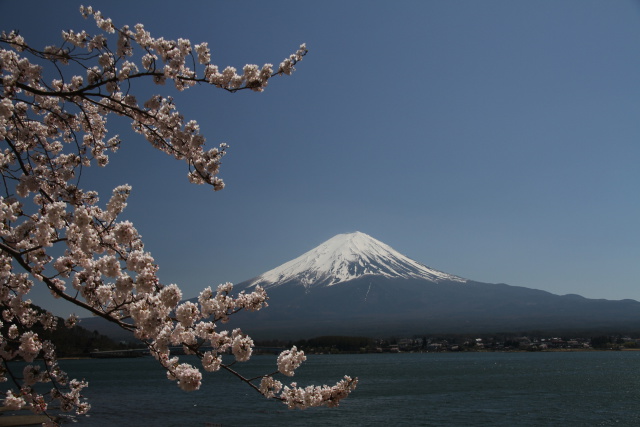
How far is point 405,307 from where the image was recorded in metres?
168

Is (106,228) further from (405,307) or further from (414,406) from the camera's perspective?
(405,307)

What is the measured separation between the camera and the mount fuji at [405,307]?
438 feet

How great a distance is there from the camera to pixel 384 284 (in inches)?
7195

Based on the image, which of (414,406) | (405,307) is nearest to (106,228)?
(414,406)

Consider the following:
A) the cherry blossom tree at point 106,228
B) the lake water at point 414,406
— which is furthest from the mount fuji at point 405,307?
the cherry blossom tree at point 106,228

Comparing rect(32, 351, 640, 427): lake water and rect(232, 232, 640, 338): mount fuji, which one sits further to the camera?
rect(232, 232, 640, 338): mount fuji

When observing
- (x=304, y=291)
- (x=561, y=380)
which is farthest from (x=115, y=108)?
(x=304, y=291)

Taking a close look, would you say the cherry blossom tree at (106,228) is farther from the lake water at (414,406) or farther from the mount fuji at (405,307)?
the mount fuji at (405,307)

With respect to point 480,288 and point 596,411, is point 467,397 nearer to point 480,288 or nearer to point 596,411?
point 596,411

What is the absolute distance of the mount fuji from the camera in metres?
134

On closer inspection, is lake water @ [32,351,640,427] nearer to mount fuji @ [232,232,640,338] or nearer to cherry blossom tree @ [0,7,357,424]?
cherry blossom tree @ [0,7,357,424]

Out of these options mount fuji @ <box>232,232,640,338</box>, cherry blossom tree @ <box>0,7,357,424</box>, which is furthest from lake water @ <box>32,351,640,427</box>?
A: mount fuji @ <box>232,232,640,338</box>

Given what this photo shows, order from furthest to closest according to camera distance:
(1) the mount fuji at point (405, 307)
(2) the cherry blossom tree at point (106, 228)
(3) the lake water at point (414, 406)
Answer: (1) the mount fuji at point (405, 307) → (3) the lake water at point (414, 406) → (2) the cherry blossom tree at point (106, 228)

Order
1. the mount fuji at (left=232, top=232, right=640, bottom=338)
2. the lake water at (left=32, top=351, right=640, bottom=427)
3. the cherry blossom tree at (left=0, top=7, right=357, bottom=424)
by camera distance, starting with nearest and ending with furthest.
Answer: the cherry blossom tree at (left=0, top=7, right=357, bottom=424)
the lake water at (left=32, top=351, right=640, bottom=427)
the mount fuji at (left=232, top=232, right=640, bottom=338)
